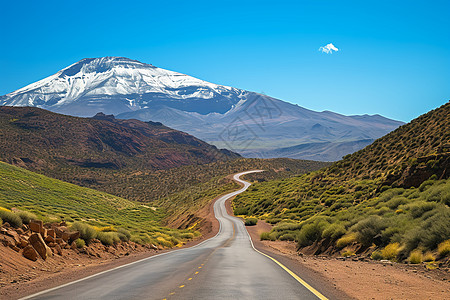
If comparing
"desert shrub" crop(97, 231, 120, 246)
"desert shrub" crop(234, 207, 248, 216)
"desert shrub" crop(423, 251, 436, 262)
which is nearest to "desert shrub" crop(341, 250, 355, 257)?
"desert shrub" crop(423, 251, 436, 262)

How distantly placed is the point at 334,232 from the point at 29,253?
685 inches

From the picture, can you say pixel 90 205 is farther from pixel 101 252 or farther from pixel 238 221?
pixel 101 252

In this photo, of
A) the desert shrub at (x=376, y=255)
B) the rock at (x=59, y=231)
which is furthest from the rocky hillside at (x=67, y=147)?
the desert shrub at (x=376, y=255)

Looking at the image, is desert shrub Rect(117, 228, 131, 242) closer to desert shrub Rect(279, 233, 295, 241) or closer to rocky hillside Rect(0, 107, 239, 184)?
desert shrub Rect(279, 233, 295, 241)

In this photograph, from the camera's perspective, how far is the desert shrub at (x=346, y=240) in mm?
20337

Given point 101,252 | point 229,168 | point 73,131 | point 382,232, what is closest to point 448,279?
point 382,232

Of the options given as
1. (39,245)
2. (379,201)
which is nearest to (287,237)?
(379,201)

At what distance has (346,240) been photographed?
2053 centimetres

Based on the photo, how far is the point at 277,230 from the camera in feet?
127

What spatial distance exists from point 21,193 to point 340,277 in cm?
5767

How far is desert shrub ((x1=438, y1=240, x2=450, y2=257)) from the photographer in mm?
12680

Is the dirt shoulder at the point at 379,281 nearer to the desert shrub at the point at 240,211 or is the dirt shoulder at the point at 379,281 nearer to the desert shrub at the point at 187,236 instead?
the desert shrub at the point at 187,236

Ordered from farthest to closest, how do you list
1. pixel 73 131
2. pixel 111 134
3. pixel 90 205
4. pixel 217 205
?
pixel 111 134 < pixel 73 131 < pixel 217 205 < pixel 90 205

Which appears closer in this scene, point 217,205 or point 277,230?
point 277,230
